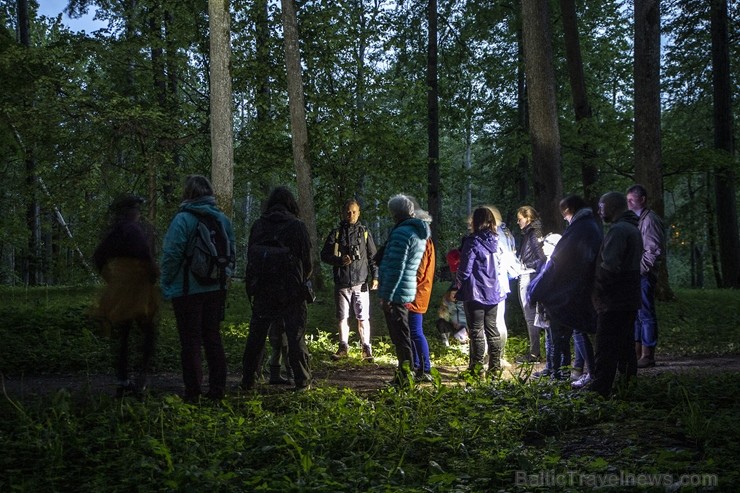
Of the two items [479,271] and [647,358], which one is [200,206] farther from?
[647,358]

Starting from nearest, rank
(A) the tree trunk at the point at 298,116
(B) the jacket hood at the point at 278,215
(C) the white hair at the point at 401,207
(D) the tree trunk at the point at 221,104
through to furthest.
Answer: (B) the jacket hood at the point at 278,215 < (C) the white hair at the point at 401,207 < (D) the tree trunk at the point at 221,104 < (A) the tree trunk at the point at 298,116

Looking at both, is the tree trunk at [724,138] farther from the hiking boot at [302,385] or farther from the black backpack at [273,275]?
the black backpack at [273,275]

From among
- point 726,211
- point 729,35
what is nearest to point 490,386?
point 726,211

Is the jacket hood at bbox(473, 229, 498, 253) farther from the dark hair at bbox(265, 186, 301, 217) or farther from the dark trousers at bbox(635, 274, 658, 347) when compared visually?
the dark trousers at bbox(635, 274, 658, 347)

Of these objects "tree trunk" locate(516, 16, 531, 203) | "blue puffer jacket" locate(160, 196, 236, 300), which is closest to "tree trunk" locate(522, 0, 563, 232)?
"blue puffer jacket" locate(160, 196, 236, 300)

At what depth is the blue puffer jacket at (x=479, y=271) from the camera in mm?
7332

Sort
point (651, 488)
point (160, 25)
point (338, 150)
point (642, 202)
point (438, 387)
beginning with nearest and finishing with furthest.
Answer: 1. point (651, 488)
2. point (438, 387)
3. point (642, 202)
4. point (338, 150)
5. point (160, 25)

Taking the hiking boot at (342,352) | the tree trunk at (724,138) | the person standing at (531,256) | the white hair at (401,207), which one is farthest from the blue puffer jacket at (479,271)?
the tree trunk at (724,138)

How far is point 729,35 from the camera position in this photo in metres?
22.5

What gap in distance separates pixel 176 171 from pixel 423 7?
998 centimetres

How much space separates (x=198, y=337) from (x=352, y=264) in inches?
128

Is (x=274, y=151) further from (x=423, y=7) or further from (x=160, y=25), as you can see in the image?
(x=423, y=7)

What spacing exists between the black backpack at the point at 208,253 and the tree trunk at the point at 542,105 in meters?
5.65

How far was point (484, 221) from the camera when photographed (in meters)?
7.43
